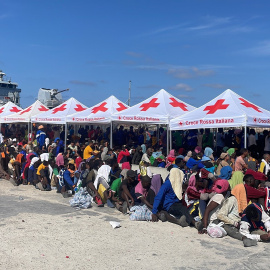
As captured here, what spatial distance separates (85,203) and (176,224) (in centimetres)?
235

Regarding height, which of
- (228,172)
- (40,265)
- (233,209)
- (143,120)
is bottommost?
(40,265)

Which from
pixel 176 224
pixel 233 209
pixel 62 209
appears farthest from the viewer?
pixel 62 209

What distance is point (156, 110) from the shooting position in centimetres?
1380

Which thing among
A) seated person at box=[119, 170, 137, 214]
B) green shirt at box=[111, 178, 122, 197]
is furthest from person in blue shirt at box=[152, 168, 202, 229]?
green shirt at box=[111, 178, 122, 197]

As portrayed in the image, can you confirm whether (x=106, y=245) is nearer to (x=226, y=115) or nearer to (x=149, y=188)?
(x=149, y=188)

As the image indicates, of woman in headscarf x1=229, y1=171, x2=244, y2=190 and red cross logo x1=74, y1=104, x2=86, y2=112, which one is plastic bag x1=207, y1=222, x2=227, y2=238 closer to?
woman in headscarf x1=229, y1=171, x2=244, y2=190

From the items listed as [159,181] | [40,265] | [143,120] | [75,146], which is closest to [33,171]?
[75,146]

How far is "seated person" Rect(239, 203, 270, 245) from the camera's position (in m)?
6.21

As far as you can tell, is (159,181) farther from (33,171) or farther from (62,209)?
(33,171)

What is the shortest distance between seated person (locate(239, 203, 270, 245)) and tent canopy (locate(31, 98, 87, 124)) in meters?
11.4

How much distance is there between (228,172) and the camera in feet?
25.0

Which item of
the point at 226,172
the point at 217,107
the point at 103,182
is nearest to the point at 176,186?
the point at 226,172

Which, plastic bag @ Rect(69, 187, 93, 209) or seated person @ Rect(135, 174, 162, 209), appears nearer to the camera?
seated person @ Rect(135, 174, 162, 209)

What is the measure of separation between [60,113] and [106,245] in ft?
39.6
